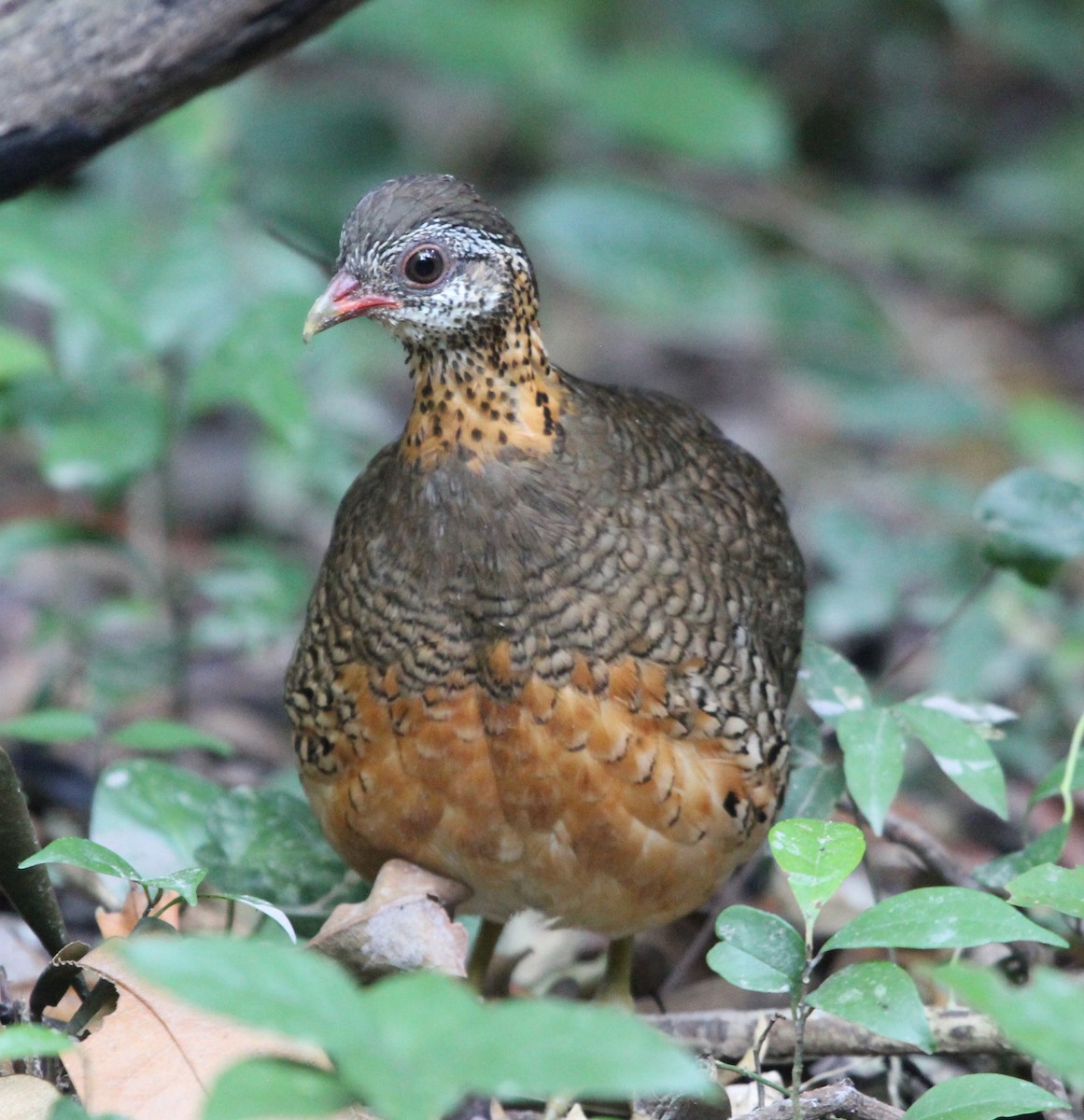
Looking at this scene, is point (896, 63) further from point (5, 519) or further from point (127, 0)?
point (127, 0)

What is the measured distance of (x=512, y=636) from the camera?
10.9 feet

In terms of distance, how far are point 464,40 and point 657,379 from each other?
2117mm

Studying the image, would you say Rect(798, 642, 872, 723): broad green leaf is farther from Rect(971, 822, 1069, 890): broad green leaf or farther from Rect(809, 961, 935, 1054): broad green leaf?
Rect(809, 961, 935, 1054): broad green leaf

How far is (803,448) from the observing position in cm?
835

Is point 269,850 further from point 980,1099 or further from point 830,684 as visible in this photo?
point 980,1099

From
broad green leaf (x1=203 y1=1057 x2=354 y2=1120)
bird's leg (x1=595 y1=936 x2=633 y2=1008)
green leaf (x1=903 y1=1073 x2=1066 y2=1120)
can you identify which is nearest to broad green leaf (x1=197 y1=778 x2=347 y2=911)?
bird's leg (x1=595 y1=936 x2=633 y2=1008)

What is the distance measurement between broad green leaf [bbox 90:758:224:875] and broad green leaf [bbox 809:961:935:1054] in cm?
161

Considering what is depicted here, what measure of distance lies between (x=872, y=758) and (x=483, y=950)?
4.15ft

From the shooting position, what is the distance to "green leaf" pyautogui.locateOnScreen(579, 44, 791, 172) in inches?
309

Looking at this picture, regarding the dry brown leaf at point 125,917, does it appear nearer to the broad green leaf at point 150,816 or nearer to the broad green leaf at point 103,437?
the broad green leaf at point 150,816

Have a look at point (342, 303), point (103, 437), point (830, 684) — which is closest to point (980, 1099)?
point (830, 684)

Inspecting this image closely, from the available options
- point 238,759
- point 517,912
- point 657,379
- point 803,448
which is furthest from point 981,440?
point 517,912

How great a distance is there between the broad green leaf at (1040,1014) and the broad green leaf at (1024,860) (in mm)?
1630

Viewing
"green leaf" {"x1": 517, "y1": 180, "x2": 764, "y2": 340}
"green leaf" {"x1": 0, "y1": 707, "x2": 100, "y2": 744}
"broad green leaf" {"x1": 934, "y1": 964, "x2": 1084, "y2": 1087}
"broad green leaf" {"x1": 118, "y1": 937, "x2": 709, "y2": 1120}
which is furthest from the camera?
"green leaf" {"x1": 517, "y1": 180, "x2": 764, "y2": 340}
